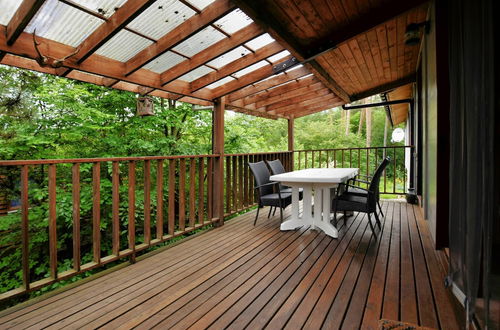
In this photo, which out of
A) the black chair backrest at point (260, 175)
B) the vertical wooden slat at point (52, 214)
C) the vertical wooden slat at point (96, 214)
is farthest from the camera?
the black chair backrest at point (260, 175)

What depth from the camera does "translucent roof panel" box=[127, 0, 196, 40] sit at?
86.3 inches

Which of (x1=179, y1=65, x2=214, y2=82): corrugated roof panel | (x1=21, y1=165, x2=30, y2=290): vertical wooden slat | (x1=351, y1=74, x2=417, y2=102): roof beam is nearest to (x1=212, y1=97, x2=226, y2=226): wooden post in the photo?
(x1=179, y1=65, x2=214, y2=82): corrugated roof panel

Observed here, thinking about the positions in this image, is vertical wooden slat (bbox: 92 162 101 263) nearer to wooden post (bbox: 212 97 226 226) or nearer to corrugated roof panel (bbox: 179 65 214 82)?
corrugated roof panel (bbox: 179 65 214 82)

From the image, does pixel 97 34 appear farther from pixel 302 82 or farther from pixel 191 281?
pixel 302 82

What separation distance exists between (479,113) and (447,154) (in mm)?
1474

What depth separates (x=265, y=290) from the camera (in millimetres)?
2055

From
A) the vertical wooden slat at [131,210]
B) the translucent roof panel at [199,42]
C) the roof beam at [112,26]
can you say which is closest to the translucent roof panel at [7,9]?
the roof beam at [112,26]

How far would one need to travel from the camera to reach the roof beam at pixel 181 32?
220 centimetres

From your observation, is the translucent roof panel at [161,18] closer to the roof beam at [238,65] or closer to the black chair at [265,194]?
the roof beam at [238,65]

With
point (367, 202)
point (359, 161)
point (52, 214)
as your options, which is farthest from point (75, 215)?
point (359, 161)

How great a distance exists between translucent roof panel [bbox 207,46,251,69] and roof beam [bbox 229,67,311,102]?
1032 mm

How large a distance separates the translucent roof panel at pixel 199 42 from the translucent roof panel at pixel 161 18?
0.84 feet

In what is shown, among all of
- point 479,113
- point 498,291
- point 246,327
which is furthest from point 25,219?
point 498,291

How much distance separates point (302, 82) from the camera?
4.82 metres
